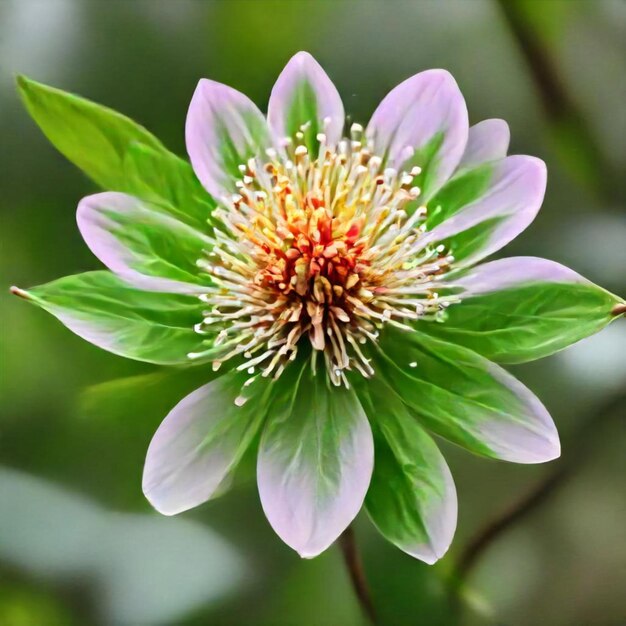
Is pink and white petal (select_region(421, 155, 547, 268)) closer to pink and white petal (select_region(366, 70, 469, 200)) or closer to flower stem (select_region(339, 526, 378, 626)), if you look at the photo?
pink and white petal (select_region(366, 70, 469, 200))

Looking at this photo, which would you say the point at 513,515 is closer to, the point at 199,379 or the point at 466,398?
the point at 466,398

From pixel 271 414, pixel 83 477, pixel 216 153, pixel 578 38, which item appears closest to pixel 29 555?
pixel 83 477

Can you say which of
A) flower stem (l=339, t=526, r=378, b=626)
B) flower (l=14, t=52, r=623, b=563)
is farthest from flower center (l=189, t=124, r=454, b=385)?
flower stem (l=339, t=526, r=378, b=626)

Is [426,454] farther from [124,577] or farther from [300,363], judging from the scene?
[124,577]

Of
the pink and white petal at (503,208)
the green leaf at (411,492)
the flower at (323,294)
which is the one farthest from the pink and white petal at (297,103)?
the green leaf at (411,492)

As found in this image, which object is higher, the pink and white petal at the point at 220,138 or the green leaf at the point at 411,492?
A: the pink and white petal at the point at 220,138

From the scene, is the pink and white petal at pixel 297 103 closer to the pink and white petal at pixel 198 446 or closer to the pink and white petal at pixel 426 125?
the pink and white petal at pixel 426 125

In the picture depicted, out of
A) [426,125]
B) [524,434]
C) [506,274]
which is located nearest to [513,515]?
[524,434]
